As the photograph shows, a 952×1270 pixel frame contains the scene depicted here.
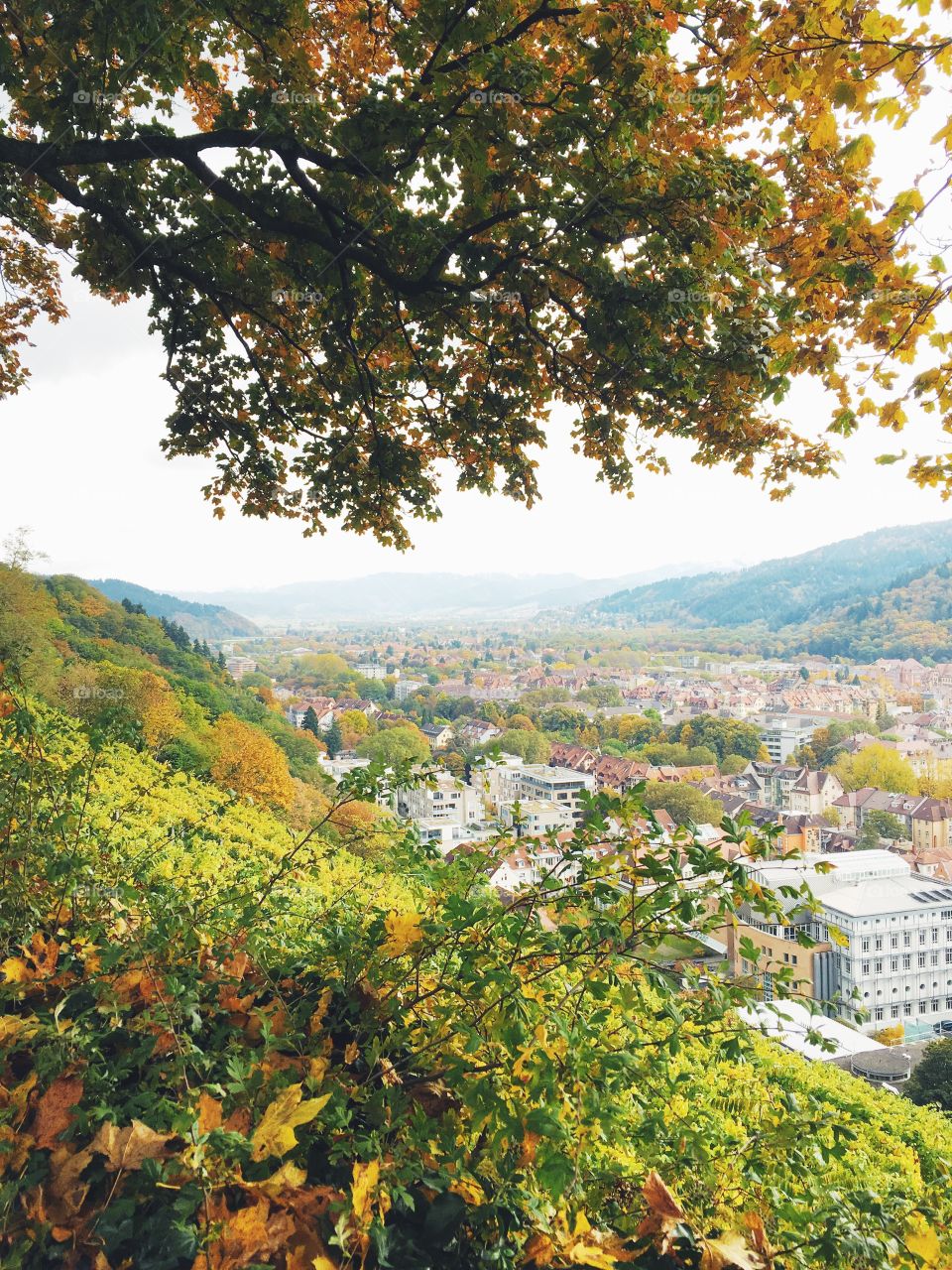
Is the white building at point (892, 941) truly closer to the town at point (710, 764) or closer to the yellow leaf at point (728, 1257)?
the town at point (710, 764)

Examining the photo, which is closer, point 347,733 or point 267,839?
point 267,839

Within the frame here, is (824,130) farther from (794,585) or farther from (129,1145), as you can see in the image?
(794,585)

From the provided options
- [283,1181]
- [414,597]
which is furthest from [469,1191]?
[414,597]

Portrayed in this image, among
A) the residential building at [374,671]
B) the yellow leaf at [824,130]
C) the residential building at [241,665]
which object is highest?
the yellow leaf at [824,130]

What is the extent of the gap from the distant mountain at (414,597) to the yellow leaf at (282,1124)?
97761mm

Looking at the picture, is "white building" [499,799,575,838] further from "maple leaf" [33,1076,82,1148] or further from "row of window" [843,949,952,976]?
"row of window" [843,949,952,976]

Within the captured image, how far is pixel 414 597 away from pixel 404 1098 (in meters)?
128

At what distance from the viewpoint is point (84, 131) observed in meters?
3.27

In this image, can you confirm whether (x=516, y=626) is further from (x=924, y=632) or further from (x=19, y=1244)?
(x=19, y=1244)

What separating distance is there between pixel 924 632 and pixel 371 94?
3913 inches

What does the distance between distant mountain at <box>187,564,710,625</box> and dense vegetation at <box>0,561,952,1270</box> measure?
319 ft

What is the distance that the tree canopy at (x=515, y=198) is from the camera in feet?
8.52

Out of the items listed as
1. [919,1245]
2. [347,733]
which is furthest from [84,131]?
[347,733]

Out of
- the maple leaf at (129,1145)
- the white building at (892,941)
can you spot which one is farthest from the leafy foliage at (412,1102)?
the white building at (892,941)
